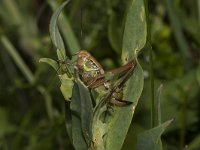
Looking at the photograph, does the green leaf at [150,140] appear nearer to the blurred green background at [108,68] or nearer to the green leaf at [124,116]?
the green leaf at [124,116]

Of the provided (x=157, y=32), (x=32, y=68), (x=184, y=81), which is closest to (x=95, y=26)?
(x=157, y=32)

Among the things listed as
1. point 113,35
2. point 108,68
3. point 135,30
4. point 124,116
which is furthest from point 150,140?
point 108,68

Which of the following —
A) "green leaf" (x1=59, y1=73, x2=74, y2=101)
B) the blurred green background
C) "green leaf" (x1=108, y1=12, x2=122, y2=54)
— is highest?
"green leaf" (x1=59, y1=73, x2=74, y2=101)

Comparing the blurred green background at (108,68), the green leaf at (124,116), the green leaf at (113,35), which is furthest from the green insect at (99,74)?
the green leaf at (113,35)

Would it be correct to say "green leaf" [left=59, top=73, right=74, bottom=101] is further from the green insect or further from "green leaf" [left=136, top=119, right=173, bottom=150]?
"green leaf" [left=136, top=119, right=173, bottom=150]

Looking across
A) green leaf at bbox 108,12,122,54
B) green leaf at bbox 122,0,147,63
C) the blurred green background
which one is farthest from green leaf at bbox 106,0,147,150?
green leaf at bbox 108,12,122,54
